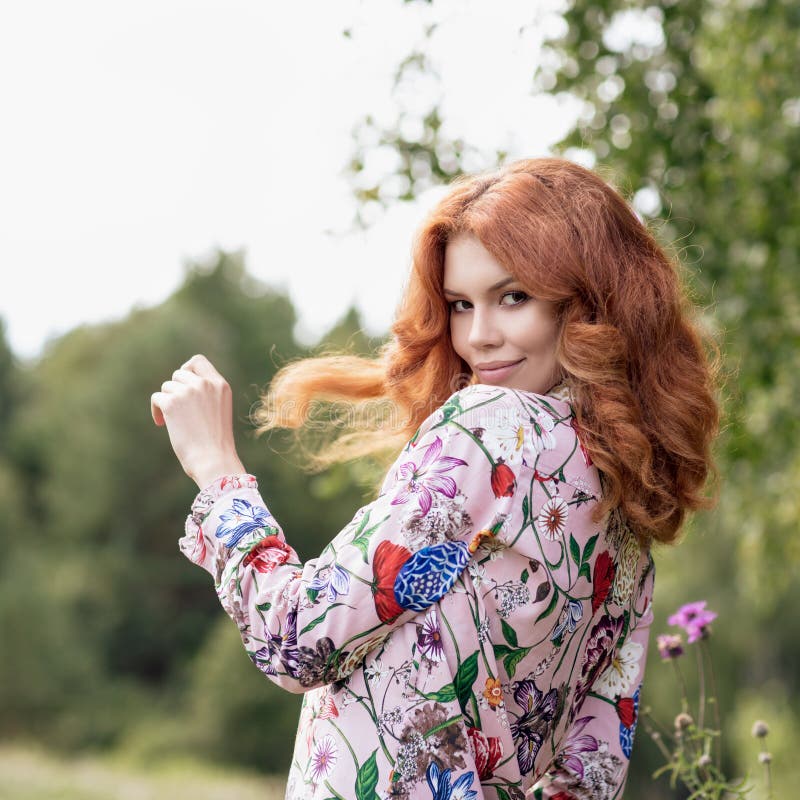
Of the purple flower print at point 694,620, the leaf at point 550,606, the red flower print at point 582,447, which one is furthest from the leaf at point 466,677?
the purple flower print at point 694,620

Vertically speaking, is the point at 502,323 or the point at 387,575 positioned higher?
the point at 502,323

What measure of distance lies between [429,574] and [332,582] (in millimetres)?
128

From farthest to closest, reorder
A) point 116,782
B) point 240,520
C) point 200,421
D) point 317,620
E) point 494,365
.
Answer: point 116,782
point 494,365
point 200,421
point 240,520
point 317,620

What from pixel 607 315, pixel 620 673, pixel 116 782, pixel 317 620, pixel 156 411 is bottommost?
pixel 116 782

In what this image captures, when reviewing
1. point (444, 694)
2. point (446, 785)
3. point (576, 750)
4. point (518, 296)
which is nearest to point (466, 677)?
point (444, 694)

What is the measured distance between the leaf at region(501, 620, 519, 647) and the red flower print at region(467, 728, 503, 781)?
0.41 feet

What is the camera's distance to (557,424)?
1540mm

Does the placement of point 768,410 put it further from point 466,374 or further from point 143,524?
point 143,524

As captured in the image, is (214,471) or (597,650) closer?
(214,471)

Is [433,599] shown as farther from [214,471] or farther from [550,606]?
[214,471]

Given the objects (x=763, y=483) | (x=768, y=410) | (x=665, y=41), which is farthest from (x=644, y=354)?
(x=763, y=483)

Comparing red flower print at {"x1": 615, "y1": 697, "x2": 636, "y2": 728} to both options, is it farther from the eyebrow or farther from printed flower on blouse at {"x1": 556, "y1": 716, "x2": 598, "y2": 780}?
the eyebrow

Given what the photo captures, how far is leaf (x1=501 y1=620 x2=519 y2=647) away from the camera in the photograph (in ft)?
4.78

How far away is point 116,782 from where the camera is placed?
16.4 metres
